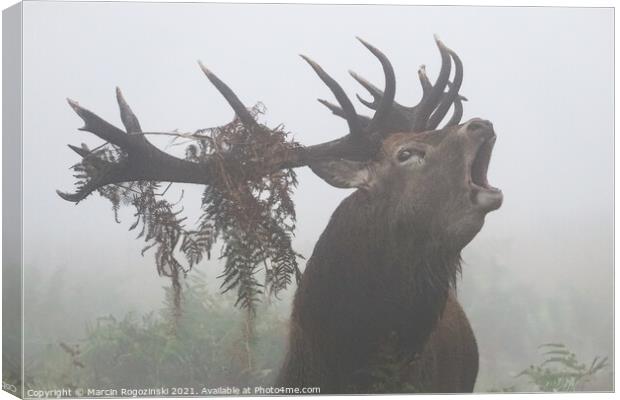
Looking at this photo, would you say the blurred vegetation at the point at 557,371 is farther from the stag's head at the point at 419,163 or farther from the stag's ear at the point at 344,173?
the stag's ear at the point at 344,173

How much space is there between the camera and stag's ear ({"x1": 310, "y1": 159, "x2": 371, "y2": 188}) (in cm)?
628

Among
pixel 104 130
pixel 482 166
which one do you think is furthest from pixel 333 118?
pixel 104 130

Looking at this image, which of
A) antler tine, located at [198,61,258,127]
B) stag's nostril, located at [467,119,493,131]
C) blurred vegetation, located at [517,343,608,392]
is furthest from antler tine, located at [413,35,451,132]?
blurred vegetation, located at [517,343,608,392]

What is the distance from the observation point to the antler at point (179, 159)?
621 centimetres

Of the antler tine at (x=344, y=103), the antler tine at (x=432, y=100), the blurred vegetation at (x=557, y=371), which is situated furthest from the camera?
the blurred vegetation at (x=557, y=371)

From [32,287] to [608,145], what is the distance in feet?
12.5

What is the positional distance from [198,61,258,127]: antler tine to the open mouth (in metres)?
1.41

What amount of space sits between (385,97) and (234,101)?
3.05 feet

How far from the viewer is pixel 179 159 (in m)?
6.27

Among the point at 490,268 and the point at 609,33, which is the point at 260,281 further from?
the point at 609,33

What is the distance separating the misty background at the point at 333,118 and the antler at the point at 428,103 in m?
0.06

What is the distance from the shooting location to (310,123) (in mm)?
6371

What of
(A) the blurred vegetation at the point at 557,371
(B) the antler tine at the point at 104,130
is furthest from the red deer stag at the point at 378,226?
(A) the blurred vegetation at the point at 557,371

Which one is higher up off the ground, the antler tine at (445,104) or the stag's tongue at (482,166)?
the antler tine at (445,104)
